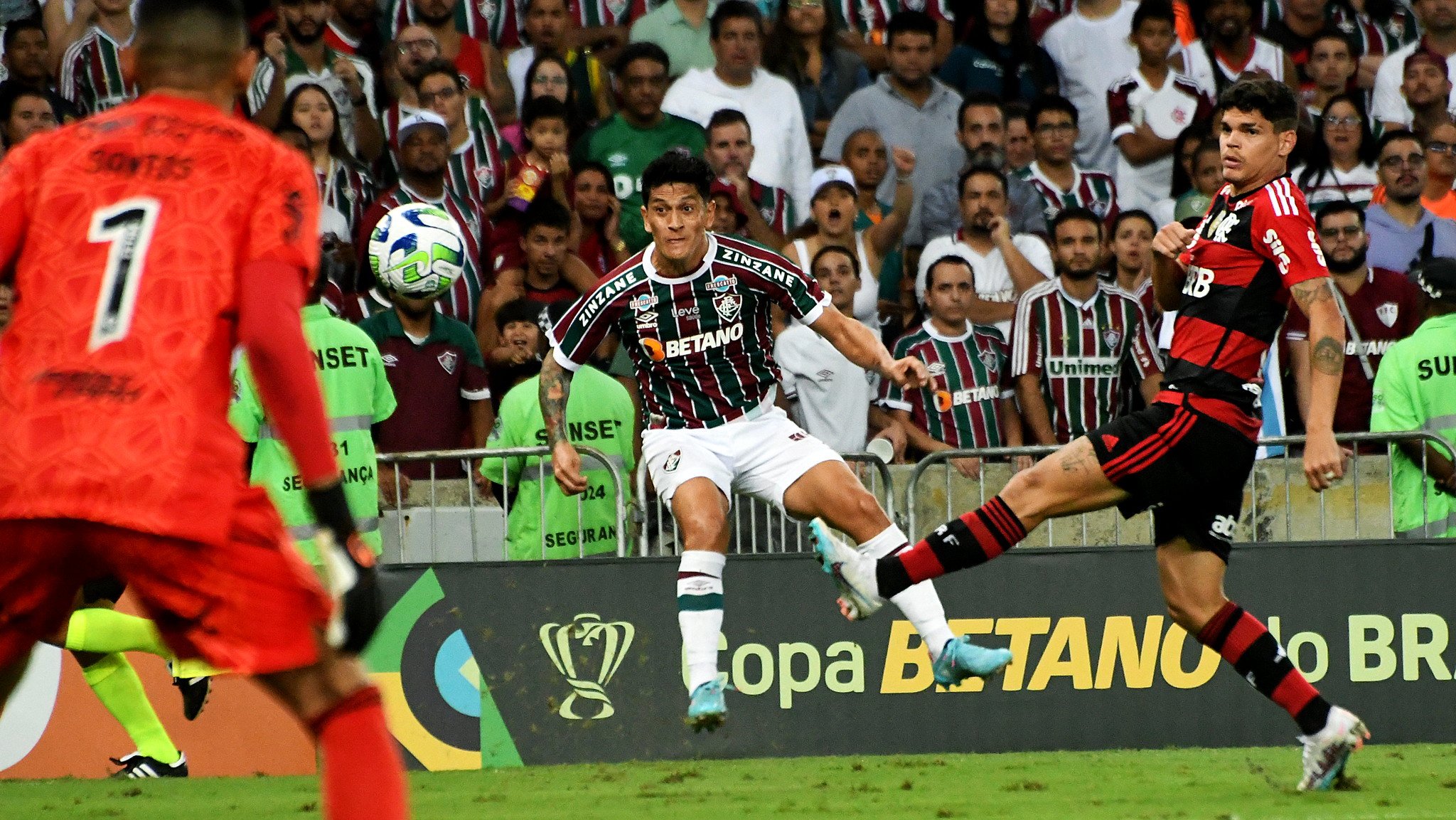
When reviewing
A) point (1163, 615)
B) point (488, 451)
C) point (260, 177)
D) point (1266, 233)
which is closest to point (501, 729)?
point (488, 451)

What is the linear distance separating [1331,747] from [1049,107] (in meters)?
6.74

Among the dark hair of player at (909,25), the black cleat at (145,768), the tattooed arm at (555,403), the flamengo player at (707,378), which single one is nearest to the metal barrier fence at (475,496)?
the tattooed arm at (555,403)

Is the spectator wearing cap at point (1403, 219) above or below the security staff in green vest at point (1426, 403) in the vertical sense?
above

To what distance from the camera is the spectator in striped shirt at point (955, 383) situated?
10539 mm

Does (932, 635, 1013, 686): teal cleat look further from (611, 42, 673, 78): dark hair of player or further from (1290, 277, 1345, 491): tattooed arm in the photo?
(611, 42, 673, 78): dark hair of player

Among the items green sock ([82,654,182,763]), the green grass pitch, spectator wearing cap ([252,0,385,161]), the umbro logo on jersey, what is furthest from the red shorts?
spectator wearing cap ([252,0,385,161])

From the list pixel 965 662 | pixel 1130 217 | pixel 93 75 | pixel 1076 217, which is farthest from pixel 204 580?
pixel 93 75

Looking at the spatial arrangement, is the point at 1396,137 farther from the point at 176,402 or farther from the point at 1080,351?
the point at 176,402

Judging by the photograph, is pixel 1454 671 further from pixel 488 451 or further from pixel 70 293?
pixel 70 293

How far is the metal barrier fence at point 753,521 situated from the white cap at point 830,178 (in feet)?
8.45

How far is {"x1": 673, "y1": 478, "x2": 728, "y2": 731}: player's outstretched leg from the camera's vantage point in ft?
24.3

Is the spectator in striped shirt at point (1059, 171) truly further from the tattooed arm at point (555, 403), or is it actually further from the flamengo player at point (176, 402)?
the flamengo player at point (176, 402)

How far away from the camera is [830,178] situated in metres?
11.4

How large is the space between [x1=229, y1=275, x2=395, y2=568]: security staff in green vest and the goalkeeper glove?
529 centimetres
